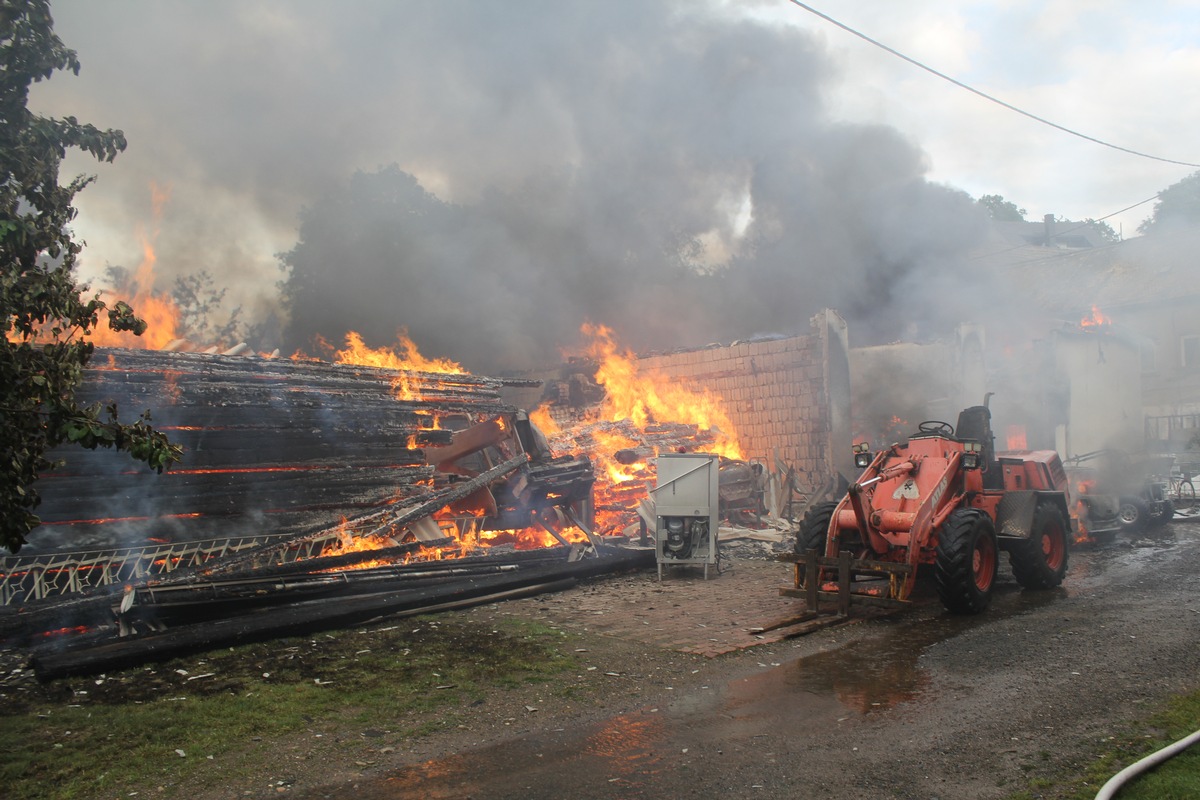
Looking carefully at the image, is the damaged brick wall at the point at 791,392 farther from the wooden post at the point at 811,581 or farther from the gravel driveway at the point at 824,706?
the wooden post at the point at 811,581

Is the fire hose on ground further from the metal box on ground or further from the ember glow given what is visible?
the ember glow

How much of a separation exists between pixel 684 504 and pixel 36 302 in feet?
26.7

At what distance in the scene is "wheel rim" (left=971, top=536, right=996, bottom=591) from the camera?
28.6 ft

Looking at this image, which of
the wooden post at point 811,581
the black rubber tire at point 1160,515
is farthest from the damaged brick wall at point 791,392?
the wooden post at point 811,581

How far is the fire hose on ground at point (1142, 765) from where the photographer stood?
3666 millimetres

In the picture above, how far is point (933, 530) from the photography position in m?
8.53

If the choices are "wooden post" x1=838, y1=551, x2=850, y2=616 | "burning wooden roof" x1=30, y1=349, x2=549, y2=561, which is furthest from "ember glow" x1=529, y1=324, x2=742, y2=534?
"wooden post" x1=838, y1=551, x2=850, y2=616

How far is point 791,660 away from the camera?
22.5ft

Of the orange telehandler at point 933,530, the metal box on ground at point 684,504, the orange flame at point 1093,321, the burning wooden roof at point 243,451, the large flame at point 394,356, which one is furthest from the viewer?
the orange flame at point 1093,321

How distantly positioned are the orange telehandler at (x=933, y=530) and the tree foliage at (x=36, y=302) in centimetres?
672

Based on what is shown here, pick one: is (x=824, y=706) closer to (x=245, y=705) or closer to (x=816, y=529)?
(x=816, y=529)

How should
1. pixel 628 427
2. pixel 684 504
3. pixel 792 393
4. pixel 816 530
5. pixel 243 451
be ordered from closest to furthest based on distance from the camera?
pixel 816 530 → pixel 243 451 → pixel 684 504 → pixel 628 427 → pixel 792 393

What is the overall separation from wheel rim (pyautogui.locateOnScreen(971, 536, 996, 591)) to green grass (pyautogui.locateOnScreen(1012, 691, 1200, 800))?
12.0 feet

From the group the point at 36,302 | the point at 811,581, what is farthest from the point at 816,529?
the point at 36,302
